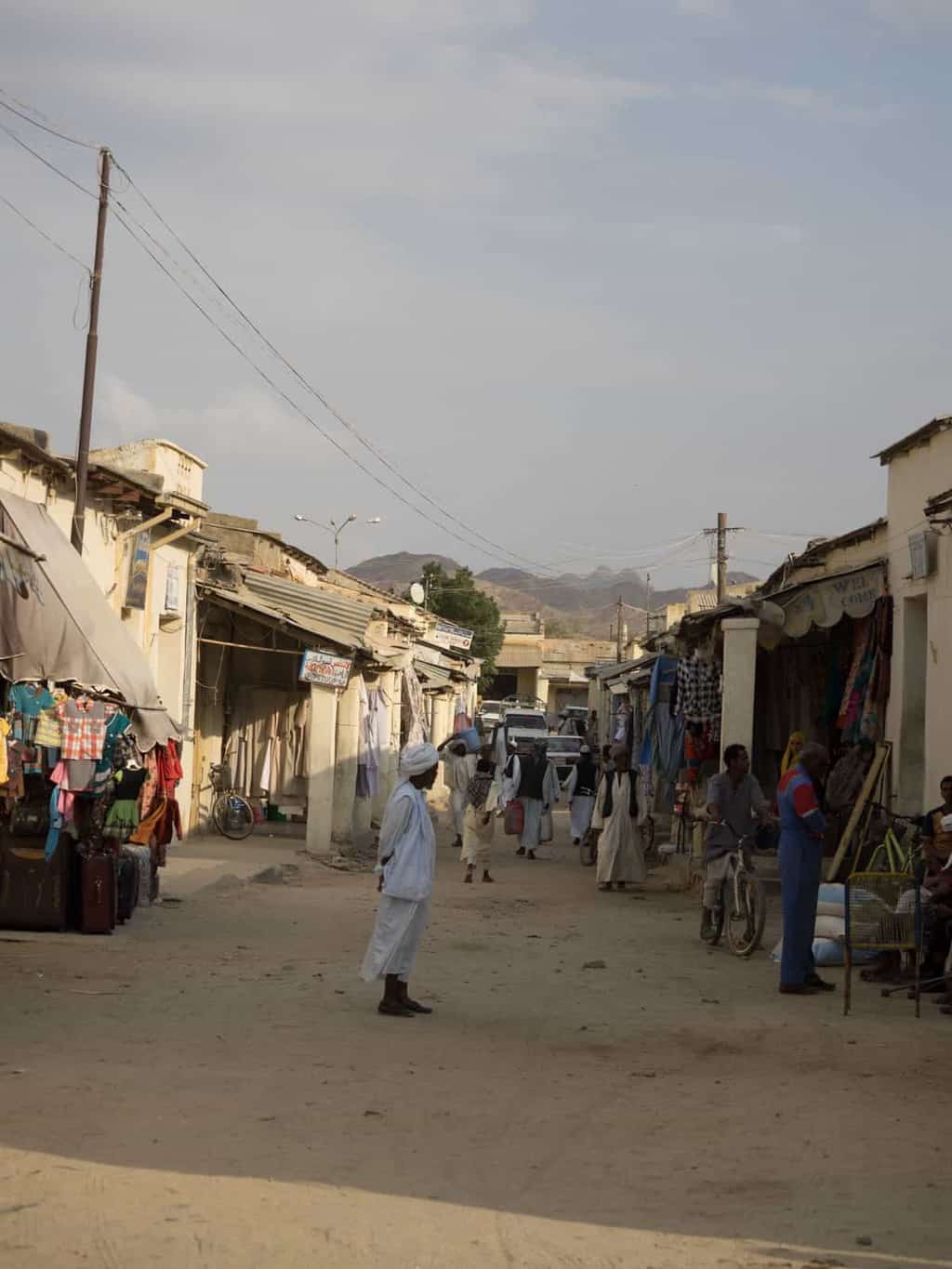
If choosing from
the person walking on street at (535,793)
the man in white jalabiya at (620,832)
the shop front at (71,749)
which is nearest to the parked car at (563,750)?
the person walking on street at (535,793)

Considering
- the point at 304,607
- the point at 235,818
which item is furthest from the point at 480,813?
the point at 304,607

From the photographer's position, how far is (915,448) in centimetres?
1536

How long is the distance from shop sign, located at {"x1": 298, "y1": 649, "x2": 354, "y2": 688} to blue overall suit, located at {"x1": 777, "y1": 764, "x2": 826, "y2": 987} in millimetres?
11461

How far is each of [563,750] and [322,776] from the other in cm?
2027

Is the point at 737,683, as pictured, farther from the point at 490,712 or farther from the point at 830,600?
the point at 490,712

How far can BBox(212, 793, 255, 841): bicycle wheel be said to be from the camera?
933 inches

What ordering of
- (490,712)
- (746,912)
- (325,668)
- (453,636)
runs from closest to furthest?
(746,912)
(325,668)
(453,636)
(490,712)

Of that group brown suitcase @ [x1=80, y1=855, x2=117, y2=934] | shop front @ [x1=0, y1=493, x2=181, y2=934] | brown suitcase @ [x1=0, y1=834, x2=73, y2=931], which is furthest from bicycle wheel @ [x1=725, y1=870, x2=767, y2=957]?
brown suitcase @ [x1=0, y1=834, x2=73, y2=931]

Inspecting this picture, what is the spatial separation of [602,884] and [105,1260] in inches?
591

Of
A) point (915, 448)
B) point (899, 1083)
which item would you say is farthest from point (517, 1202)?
point (915, 448)

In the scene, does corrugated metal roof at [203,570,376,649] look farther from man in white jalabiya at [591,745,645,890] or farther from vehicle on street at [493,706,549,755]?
vehicle on street at [493,706,549,755]

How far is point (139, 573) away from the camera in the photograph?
19.6 m

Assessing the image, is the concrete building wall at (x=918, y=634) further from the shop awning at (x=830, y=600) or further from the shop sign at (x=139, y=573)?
the shop sign at (x=139, y=573)

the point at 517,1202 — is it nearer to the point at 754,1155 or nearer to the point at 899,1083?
the point at 754,1155
